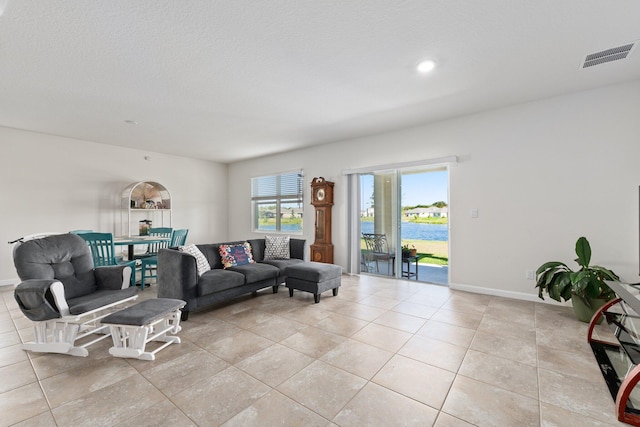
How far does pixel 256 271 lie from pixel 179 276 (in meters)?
0.98

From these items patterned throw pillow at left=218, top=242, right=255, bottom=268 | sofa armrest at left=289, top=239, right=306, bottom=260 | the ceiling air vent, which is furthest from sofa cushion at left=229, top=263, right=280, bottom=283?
the ceiling air vent

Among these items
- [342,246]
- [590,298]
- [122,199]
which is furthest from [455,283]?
[122,199]

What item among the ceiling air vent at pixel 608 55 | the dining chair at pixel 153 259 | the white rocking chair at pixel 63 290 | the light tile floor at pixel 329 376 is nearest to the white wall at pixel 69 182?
the dining chair at pixel 153 259

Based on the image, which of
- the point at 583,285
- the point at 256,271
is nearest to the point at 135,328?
the point at 256,271

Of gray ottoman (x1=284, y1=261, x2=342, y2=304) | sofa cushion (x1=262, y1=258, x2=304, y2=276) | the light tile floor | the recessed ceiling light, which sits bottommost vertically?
the light tile floor

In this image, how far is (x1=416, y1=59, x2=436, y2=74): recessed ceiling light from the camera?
8.95 feet

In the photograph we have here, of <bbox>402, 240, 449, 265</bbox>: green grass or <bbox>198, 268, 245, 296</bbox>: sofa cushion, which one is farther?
<bbox>402, 240, 449, 265</bbox>: green grass

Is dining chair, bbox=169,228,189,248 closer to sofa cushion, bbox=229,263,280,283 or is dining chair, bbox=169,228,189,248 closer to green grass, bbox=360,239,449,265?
sofa cushion, bbox=229,263,280,283

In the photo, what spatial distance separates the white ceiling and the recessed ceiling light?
69 mm

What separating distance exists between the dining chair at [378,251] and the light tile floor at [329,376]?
1.94 m

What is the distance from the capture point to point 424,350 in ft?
7.95

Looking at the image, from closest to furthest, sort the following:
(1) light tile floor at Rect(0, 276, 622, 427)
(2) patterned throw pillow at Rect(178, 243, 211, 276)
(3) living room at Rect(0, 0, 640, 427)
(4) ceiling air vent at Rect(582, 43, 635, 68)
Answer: (1) light tile floor at Rect(0, 276, 622, 427) → (3) living room at Rect(0, 0, 640, 427) → (4) ceiling air vent at Rect(582, 43, 635, 68) → (2) patterned throw pillow at Rect(178, 243, 211, 276)

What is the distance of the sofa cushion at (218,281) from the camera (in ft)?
10.6

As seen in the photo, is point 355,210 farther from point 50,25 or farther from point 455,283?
point 50,25
